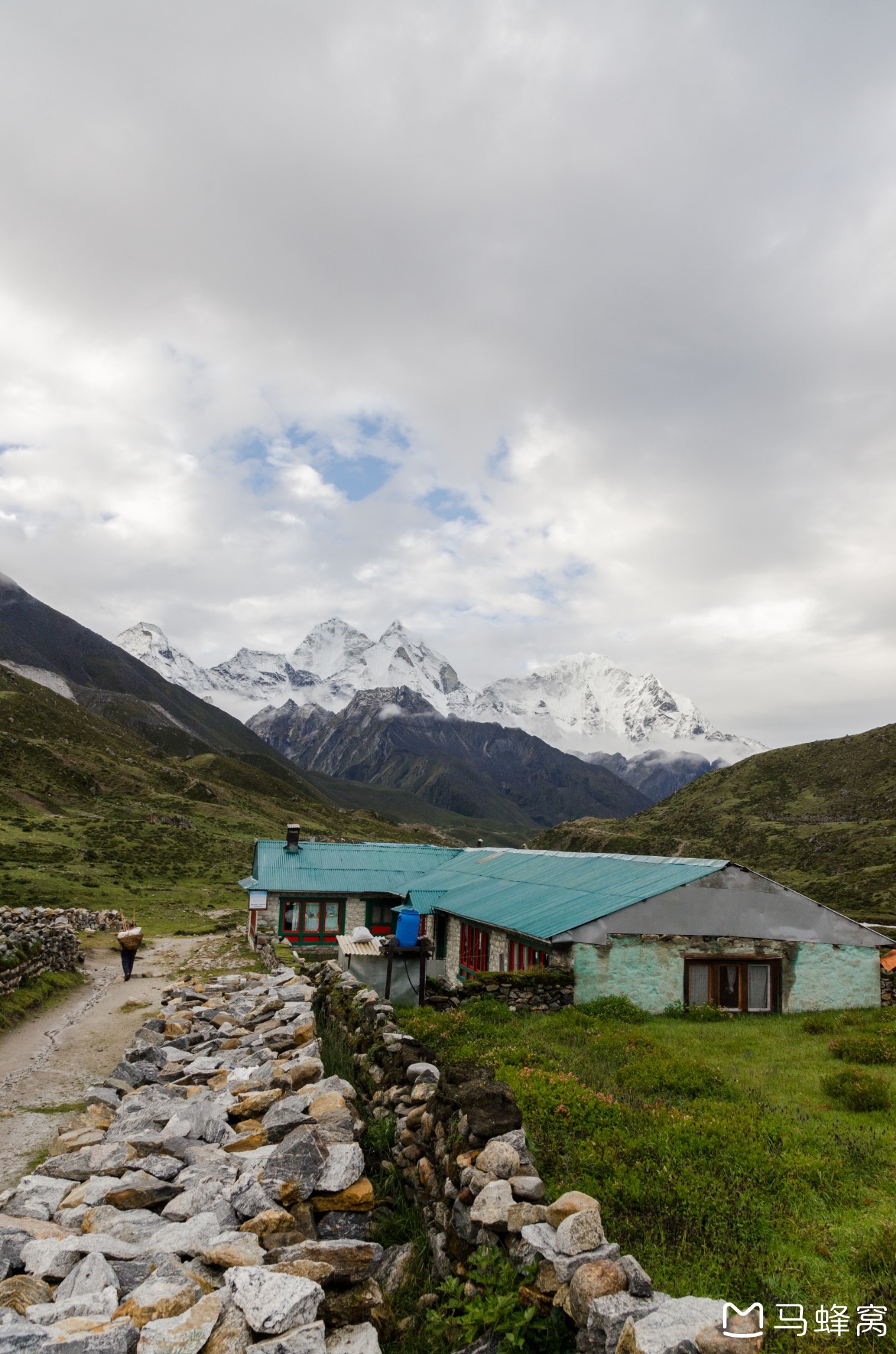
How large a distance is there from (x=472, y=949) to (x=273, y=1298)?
25.9 metres

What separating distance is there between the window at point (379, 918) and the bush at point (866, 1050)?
3056 cm

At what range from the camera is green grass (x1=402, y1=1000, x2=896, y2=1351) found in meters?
6.84

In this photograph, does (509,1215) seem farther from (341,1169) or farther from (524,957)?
(524,957)

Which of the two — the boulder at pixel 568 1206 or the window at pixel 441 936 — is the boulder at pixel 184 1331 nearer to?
the boulder at pixel 568 1206

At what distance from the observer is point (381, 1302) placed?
7.60 m

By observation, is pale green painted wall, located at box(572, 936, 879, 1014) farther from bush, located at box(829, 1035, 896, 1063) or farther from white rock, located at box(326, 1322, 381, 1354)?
white rock, located at box(326, 1322, 381, 1354)

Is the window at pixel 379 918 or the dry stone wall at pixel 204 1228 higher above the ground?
the dry stone wall at pixel 204 1228

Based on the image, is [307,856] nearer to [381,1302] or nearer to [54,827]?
[381,1302]

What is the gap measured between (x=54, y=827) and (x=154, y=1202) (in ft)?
286

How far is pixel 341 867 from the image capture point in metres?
46.1

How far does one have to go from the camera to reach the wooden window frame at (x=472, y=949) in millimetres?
30375

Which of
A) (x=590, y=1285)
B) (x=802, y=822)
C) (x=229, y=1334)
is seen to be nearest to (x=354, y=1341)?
(x=229, y=1334)

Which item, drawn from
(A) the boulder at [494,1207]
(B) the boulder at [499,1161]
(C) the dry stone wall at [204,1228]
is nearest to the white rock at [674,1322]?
(A) the boulder at [494,1207]

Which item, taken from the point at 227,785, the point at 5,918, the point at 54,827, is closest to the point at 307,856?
the point at 5,918
